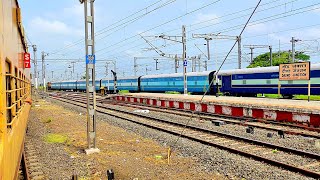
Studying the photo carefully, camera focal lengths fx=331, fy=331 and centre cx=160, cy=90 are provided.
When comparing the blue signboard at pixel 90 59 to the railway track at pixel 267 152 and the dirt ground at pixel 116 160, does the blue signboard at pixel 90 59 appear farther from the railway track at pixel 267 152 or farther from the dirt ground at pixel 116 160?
the railway track at pixel 267 152

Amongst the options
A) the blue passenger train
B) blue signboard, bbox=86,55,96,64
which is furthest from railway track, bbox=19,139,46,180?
the blue passenger train

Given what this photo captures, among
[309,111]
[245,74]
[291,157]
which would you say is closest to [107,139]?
[291,157]

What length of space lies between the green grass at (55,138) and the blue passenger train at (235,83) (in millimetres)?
7099

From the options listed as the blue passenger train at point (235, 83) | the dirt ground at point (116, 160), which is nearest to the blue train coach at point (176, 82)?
the blue passenger train at point (235, 83)

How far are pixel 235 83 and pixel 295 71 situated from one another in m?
11.7

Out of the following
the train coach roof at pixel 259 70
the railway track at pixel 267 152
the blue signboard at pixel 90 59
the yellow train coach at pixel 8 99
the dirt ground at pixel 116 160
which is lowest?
the dirt ground at pixel 116 160

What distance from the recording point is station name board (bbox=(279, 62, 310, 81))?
19.4 meters

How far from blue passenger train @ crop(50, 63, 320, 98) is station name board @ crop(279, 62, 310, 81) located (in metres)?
2.79

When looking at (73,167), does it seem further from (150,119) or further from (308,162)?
(150,119)

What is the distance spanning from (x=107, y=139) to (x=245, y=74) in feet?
69.4

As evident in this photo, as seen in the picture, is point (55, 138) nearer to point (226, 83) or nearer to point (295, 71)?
point (295, 71)

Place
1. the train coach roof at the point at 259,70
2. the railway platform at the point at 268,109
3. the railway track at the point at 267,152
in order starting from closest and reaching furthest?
1. the railway track at the point at 267,152
2. the railway platform at the point at 268,109
3. the train coach roof at the point at 259,70

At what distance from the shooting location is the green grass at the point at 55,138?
1162 cm

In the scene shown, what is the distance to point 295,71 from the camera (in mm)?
20344
